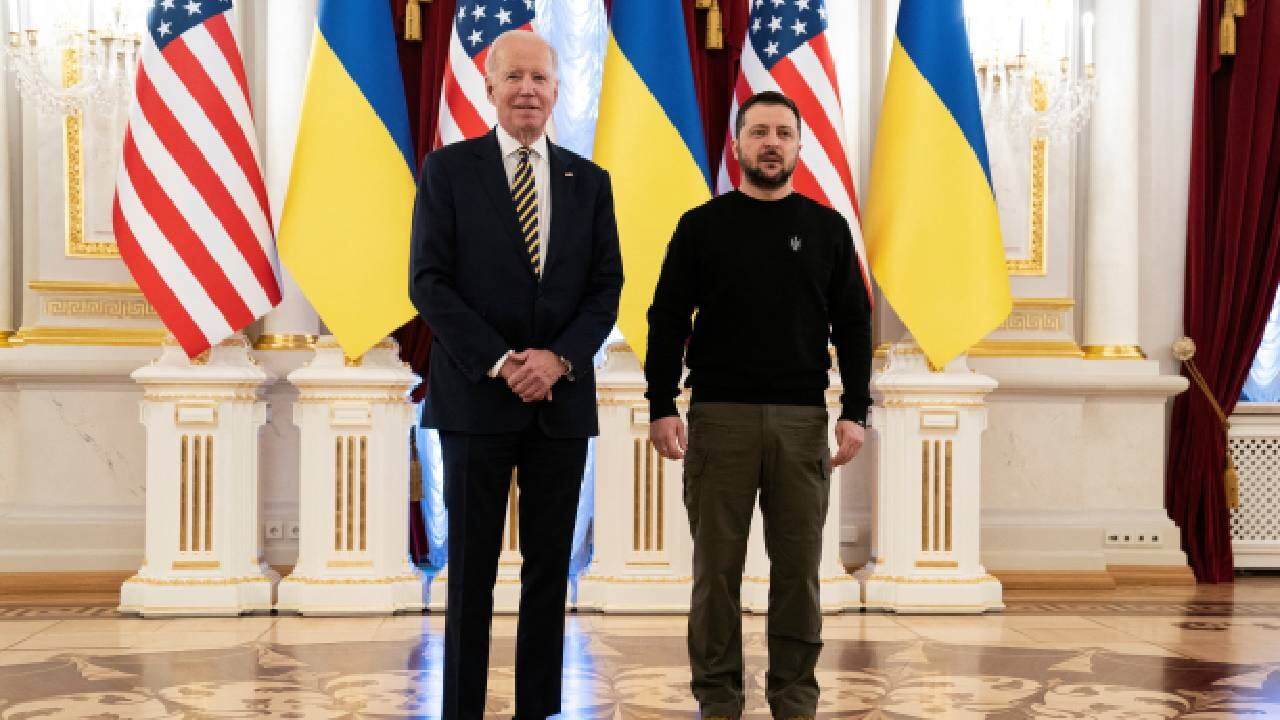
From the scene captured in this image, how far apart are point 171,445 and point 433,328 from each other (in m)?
2.84

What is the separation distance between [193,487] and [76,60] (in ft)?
6.85

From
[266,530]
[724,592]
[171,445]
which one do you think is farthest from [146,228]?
[724,592]

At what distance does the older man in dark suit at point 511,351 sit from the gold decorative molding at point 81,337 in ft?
11.1

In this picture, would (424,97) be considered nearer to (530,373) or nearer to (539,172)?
(539,172)

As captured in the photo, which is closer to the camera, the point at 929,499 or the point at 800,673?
the point at 800,673

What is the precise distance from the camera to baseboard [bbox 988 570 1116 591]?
612cm

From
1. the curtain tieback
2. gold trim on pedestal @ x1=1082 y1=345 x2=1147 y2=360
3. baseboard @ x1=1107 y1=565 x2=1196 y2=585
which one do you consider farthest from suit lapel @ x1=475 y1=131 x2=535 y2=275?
the curtain tieback

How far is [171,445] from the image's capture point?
535cm

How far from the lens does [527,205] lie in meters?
3.02

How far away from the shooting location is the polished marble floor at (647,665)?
359cm

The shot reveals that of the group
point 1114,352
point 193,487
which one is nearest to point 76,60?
point 193,487

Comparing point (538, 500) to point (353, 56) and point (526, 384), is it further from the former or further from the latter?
point (353, 56)

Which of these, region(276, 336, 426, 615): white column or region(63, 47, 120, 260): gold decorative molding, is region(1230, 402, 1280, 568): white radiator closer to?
region(276, 336, 426, 615): white column

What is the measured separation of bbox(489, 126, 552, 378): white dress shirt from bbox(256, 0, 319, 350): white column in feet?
10.3
